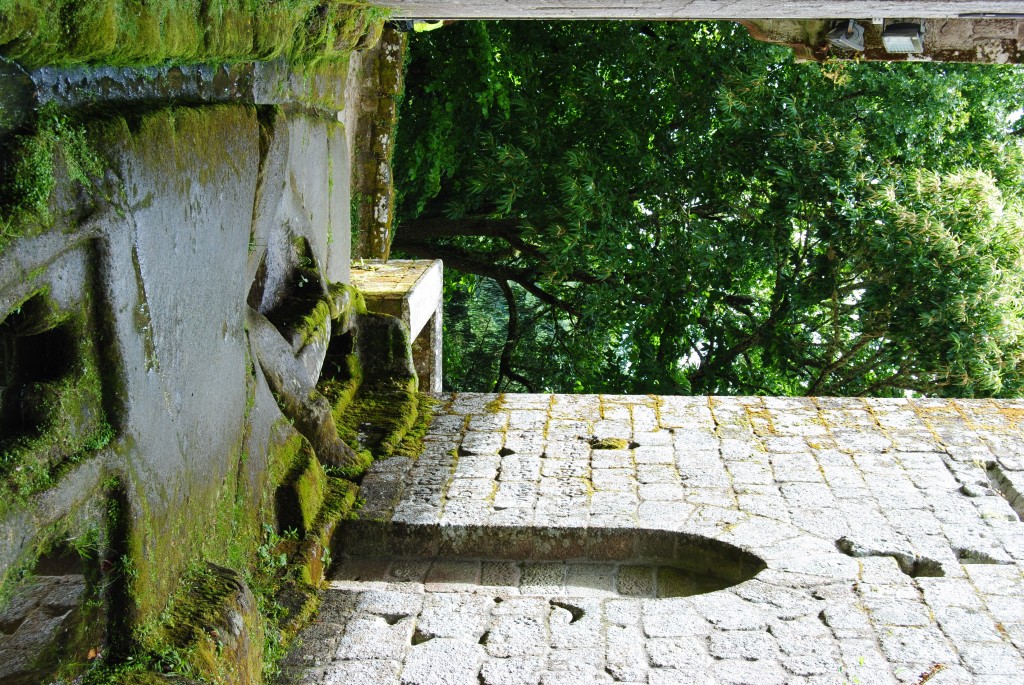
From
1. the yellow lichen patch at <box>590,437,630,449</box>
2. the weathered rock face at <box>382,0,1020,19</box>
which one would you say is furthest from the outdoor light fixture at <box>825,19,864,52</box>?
the yellow lichen patch at <box>590,437,630,449</box>

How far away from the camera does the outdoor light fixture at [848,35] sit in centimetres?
604

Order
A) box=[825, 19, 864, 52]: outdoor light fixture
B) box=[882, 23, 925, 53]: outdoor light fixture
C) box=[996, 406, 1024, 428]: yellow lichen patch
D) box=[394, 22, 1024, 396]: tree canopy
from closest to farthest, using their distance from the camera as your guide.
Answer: box=[882, 23, 925, 53]: outdoor light fixture, box=[825, 19, 864, 52]: outdoor light fixture, box=[996, 406, 1024, 428]: yellow lichen patch, box=[394, 22, 1024, 396]: tree canopy

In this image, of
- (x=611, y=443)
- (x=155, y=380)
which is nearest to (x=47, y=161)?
(x=155, y=380)

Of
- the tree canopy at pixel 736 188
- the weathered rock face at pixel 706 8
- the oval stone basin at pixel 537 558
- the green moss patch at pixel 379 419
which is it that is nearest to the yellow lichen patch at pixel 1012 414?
the oval stone basin at pixel 537 558

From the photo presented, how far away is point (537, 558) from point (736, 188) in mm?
6953

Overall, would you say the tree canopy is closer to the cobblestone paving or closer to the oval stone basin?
the cobblestone paving

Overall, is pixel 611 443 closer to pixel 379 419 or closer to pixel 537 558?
pixel 537 558

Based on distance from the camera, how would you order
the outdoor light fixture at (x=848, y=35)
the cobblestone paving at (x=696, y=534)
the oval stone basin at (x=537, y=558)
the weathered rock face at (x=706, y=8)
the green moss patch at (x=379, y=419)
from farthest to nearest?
the green moss patch at (x=379, y=419) < the outdoor light fixture at (x=848, y=35) < the oval stone basin at (x=537, y=558) < the weathered rock face at (x=706, y=8) < the cobblestone paving at (x=696, y=534)

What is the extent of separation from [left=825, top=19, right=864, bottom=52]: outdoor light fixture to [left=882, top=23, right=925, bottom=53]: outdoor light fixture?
164mm

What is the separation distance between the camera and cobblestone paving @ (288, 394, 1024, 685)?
4277 millimetres

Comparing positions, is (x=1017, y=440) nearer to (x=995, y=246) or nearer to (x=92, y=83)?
(x=995, y=246)

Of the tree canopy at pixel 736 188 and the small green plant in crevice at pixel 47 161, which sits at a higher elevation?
the small green plant in crevice at pixel 47 161

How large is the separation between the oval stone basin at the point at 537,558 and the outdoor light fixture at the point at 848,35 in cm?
300

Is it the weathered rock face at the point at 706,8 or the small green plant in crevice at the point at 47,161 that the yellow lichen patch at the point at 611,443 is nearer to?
the weathered rock face at the point at 706,8
